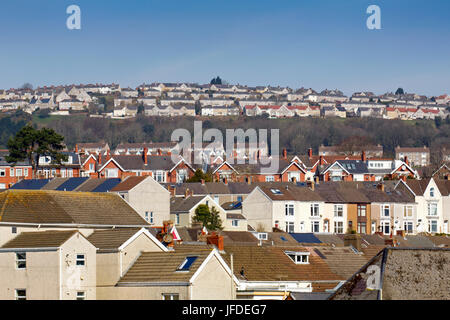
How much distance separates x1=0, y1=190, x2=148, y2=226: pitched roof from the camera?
36.1 m

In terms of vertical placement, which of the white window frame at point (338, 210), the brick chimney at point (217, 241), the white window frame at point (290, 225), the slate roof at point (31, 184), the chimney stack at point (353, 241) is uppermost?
the brick chimney at point (217, 241)

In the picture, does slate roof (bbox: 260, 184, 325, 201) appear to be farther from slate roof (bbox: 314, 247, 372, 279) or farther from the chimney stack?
slate roof (bbox: 314, 247, 372, 279)

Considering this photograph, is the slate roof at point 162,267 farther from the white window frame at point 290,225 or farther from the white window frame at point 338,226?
the white window frame at point 338,226

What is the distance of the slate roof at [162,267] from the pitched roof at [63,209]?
4700mm

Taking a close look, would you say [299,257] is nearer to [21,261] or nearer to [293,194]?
[21,261]

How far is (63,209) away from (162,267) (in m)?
6.91

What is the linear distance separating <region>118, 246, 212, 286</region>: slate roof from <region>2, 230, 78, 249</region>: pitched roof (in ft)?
6.90

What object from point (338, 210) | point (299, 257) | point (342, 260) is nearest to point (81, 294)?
point (299, 257)

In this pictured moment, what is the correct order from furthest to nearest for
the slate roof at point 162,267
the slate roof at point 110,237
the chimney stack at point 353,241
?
the chimney stack at point 353,241 < the slate roof at point 110,237 < the slate roof at point 162,267

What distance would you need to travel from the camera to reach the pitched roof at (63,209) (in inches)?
1422

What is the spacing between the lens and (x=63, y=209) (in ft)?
123

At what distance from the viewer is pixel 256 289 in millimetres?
35938

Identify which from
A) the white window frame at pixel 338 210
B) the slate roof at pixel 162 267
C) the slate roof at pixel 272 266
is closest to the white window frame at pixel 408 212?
the white window frame at pixel 338 210

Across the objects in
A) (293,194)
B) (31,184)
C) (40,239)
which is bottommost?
(293,194)
